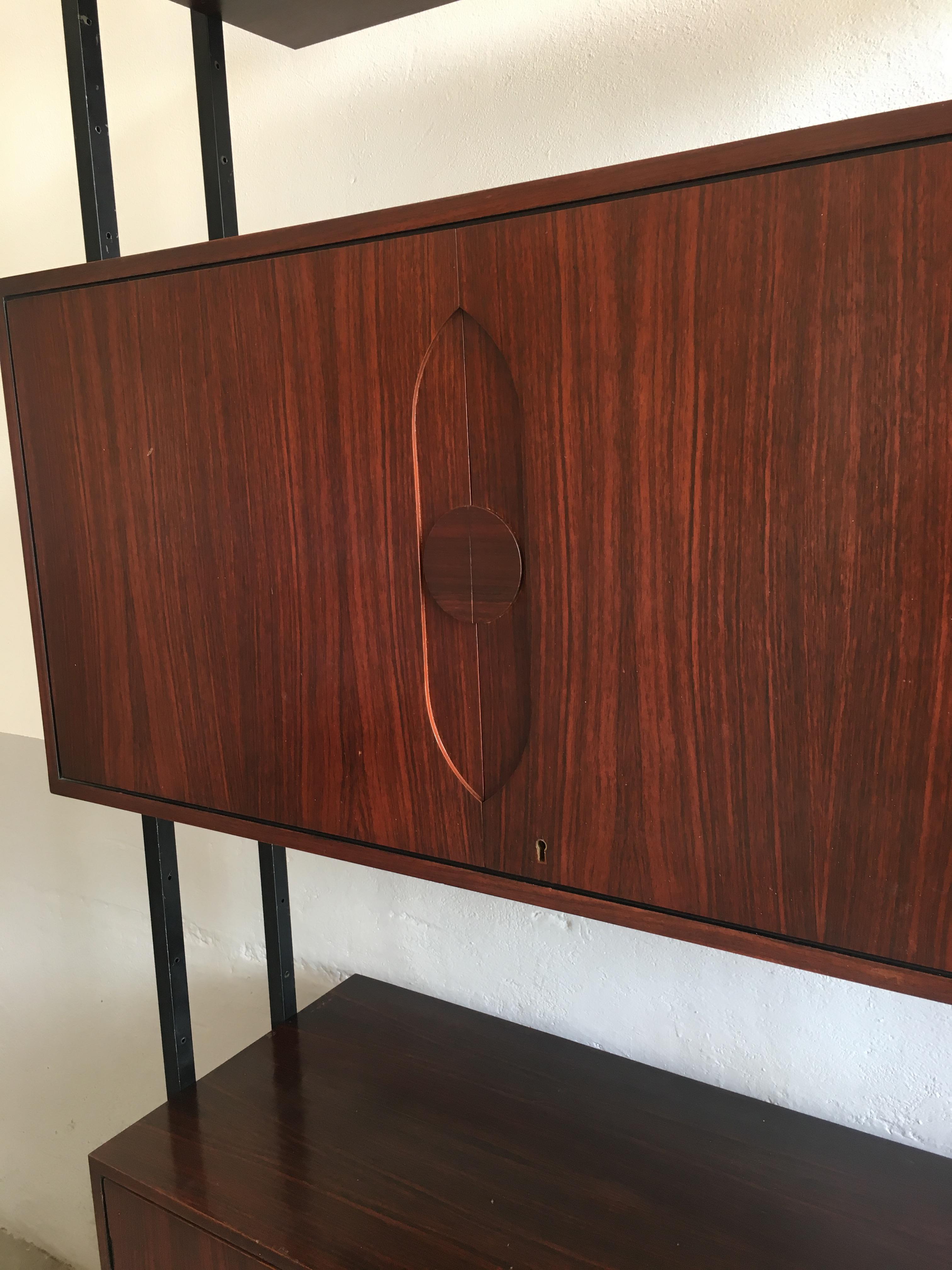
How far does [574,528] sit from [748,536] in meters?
0.13

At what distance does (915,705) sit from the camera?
1.97 feet

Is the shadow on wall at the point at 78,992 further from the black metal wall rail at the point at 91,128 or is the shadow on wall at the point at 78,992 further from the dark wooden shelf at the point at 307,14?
the dark wooden shelf at the point at 307,14

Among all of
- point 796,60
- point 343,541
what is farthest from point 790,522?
point 796,60

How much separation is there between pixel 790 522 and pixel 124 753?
2.44 feet

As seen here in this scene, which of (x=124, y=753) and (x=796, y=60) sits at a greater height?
(x=796, y=60)

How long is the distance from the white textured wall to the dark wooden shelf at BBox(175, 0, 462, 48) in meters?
0.08

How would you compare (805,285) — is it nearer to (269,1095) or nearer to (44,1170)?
(269,1095)

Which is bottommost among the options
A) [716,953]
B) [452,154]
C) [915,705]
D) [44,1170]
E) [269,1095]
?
[44,1170]

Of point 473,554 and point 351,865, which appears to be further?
point 351,865

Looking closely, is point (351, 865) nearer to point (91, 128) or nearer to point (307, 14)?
point (91, 128)

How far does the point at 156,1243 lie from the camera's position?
1.03 m

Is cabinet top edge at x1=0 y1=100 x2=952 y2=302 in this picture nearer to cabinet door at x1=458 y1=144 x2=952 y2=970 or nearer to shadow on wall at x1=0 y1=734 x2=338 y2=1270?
cabinet door at x1=458 y1=144 x2=952 y2=970

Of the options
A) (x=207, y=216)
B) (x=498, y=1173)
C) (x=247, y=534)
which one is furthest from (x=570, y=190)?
(x=498, y=1173)

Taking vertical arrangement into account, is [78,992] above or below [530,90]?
below
